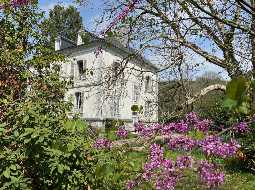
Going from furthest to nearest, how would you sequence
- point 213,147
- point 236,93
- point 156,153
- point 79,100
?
point 79,100 → point 156,153 → point 213,147 → point 236,93

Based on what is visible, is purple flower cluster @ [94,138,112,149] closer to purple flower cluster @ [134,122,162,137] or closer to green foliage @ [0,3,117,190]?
green foliage @ [0,3,117,190]

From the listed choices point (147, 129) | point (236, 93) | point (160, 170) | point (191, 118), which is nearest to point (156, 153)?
point (160, 170)

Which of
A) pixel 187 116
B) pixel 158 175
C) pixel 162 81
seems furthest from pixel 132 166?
pixel 162 81

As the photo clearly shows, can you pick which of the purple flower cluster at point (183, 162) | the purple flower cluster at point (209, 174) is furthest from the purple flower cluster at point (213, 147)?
the purple flower cluster at point (209, 174)

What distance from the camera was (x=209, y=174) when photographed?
14.8 feet

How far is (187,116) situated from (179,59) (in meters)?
2.12

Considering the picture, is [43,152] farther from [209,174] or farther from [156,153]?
[209,174]

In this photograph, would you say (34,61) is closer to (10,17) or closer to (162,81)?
(10,17)

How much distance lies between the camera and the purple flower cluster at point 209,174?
14.5 ft

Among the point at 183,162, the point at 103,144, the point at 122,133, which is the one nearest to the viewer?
the point at 183,162

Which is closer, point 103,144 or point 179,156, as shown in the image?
point 179,156

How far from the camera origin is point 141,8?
6.60 m

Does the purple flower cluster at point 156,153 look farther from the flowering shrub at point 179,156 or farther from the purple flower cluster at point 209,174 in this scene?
the purple flower cluster at point 209,174

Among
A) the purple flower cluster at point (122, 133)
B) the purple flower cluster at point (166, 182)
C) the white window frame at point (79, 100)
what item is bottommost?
the purple flower cluster at point (166, 182)
